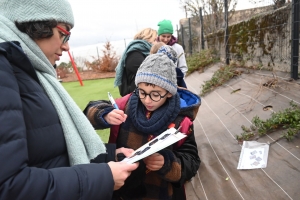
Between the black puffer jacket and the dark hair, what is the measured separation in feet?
0.47

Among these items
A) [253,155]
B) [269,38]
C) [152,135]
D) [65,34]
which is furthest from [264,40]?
[65,34]

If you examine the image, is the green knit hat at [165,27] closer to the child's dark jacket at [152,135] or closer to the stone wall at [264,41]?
the stone wall at [264,41]

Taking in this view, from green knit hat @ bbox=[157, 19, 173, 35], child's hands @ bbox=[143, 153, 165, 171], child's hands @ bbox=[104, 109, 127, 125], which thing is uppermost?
green knit hat @ bbox=[157, 19, 173, 35]

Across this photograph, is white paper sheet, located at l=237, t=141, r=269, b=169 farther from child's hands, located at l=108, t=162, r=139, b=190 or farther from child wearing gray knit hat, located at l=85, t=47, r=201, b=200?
child's hands, located at l=108, t=162, r=139, b=190

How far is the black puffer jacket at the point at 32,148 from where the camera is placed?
26.8 inches

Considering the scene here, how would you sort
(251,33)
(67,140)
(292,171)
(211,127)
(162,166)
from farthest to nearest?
1. (251,33)
2. (211,127)
3. (292,171)
4. (162,166)
5. (67,140)

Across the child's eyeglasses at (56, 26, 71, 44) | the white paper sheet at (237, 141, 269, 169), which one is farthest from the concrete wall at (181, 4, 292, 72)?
the child's eyeglasses at (56, 26, 71, 44)

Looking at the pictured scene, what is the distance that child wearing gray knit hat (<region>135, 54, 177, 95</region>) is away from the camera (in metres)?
1.38

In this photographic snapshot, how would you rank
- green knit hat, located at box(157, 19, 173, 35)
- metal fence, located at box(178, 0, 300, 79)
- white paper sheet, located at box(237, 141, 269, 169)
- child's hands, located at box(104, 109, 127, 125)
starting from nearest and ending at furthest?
child's hands, located at box(104, 109, 127, 125), white paper sheet, located at box(237, 141, 269, 169), green knit hat, located at box(157, 19, 173, 35), metal fence, located at box(178, 0, 300, 79)

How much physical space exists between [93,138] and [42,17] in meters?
0.51

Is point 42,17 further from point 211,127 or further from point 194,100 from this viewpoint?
point 211,127

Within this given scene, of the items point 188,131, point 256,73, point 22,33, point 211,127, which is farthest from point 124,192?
point 256,73

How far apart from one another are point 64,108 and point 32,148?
0.22 meters

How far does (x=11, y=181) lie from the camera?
67 centimetres
